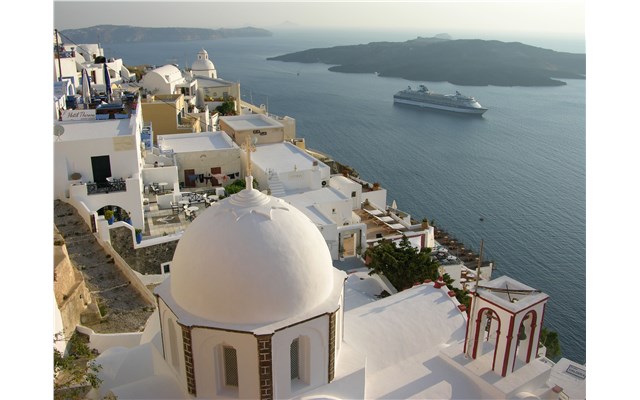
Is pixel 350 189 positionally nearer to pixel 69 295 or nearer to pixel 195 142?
pixel 195 142

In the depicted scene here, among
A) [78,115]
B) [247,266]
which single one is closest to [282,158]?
[78,115]

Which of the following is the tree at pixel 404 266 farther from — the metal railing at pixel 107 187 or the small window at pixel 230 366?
the metal railing at pixel 107 187

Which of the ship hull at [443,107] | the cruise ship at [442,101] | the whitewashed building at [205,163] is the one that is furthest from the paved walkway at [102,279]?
the cruise ship at [442,101]

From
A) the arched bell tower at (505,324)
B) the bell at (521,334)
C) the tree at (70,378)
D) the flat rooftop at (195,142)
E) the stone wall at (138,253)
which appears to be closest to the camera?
the tree at (70,378)

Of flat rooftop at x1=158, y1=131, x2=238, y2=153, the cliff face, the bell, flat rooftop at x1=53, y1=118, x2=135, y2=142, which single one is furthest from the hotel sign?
the bell

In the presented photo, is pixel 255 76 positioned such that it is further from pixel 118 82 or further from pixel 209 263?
pixel 209 263

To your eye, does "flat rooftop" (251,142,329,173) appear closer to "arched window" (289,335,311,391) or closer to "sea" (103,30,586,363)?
"sea" (103,30,586,363)

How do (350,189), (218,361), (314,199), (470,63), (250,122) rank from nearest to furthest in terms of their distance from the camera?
1. (218,361)
2. (314,199)
3. (350,189)
4. (250,122)
5. (470,63)
